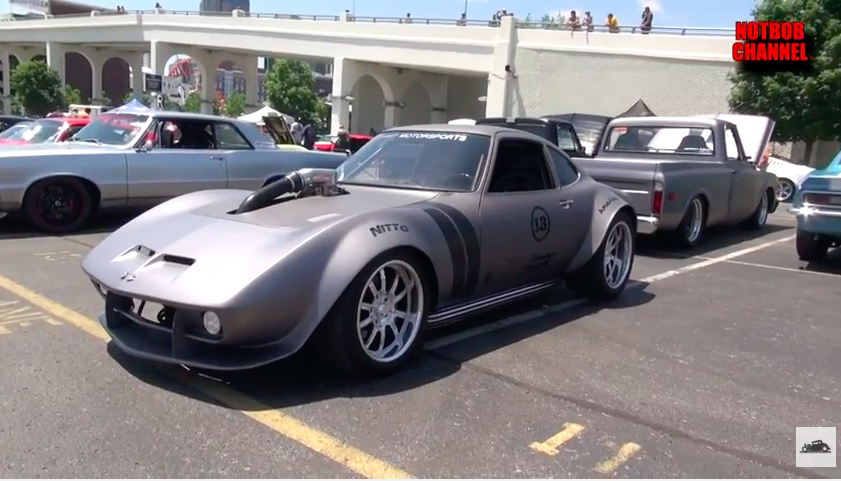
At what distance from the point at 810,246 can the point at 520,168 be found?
15.6 feet

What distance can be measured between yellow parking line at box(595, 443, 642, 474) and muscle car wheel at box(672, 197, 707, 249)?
573 cm

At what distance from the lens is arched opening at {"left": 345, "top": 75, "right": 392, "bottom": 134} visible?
139 feet

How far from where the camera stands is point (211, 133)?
951 centimetres

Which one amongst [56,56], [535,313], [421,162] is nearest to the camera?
[421,162]

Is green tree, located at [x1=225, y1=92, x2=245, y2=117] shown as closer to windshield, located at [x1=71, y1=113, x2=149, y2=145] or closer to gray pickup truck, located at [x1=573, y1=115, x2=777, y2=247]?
windshield, located at [x1=71, y1=113, x2=149, y2=145]

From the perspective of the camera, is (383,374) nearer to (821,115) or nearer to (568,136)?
(568,136)

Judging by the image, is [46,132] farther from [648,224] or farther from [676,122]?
[676,122]

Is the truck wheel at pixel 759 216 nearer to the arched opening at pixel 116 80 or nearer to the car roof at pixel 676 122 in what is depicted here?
the car roof at pixel 676 122

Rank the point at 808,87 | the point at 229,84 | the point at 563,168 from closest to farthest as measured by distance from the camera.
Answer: the point at 563,168
the point at 808,87
the point at 229,84

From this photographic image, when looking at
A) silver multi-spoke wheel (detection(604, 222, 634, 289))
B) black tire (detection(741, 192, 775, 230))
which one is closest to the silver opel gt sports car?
silver multi-spoke wheel (detection(604, 222, 634, 289))

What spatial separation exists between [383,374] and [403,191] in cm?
138

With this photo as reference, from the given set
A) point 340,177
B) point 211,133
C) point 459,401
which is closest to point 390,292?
point 459,401

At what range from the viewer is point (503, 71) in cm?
2875

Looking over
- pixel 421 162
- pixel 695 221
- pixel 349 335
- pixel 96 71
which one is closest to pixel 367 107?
pixel 96 71
